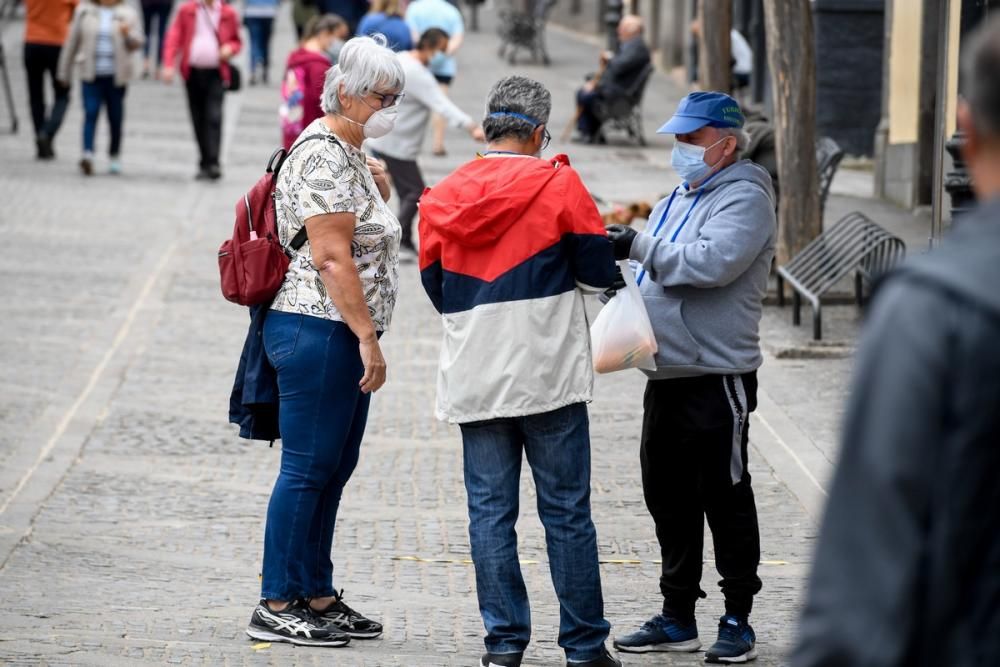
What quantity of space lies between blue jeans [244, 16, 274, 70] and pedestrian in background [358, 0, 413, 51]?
998 cm

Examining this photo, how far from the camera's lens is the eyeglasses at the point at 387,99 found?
501cm

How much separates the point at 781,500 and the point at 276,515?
2.56 meters

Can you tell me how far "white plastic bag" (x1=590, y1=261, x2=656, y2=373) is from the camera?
4832mm

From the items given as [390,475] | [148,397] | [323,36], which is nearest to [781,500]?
[390,475]

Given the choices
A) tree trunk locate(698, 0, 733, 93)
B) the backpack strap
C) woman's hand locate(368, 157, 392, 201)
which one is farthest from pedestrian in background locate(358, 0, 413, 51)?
the backpack strap

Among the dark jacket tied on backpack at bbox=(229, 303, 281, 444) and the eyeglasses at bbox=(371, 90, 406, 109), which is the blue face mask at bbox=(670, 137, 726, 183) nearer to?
the eyeglasses at bbox=(371, 90, 406, 109)

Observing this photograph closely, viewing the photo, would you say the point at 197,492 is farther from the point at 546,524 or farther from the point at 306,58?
the point at 306,58

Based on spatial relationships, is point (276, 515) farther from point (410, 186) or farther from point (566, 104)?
point (566, 104)

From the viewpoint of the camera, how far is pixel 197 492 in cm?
712

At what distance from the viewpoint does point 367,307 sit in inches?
197

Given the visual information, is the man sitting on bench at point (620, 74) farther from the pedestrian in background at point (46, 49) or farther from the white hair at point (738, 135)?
the white hair at point (738, 135)

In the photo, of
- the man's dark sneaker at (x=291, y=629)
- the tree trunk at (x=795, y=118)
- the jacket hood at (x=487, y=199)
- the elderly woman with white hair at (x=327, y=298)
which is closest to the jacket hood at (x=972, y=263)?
the jacket hood at (x=487, y=199)

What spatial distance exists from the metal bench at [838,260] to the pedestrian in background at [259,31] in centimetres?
1525

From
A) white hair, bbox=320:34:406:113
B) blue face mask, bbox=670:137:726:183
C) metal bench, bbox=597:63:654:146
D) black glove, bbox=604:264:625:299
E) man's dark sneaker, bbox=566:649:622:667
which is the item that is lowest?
man's dark sneaker, bbox=566:649:622:667
